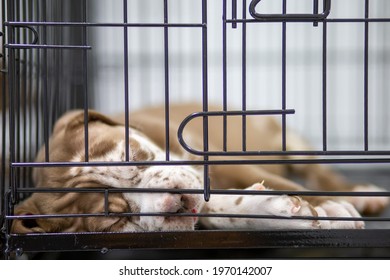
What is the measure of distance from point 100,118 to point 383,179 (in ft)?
3.91

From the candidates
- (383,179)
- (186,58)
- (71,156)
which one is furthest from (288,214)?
(186,58)

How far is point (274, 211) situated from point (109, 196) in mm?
334

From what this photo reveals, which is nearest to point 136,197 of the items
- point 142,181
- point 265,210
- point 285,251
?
point 142,181

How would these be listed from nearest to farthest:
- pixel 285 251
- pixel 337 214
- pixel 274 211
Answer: pixel 274 211 → pixel 337 214 → pixel 285 251

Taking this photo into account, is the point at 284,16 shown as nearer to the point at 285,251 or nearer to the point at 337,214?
the point at 337,214

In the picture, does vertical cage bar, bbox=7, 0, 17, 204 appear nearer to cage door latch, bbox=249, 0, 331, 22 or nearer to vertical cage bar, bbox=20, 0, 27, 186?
vertical cage bar, bbox=20, 0, 27, 186

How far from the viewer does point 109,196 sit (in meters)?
1.24

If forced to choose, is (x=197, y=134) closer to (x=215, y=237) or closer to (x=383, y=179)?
(x=215, y=237)

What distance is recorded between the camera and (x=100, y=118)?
4.97ft

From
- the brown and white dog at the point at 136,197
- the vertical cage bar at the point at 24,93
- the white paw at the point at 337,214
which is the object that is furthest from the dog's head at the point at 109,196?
the white paw at the point at 337,214

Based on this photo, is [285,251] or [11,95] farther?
[285,251]

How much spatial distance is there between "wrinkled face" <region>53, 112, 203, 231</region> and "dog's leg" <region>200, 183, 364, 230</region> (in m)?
0.09

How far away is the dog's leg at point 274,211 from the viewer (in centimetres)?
119

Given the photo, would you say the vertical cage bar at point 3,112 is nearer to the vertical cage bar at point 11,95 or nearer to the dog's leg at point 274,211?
the vertical cage bar at point 11,95
